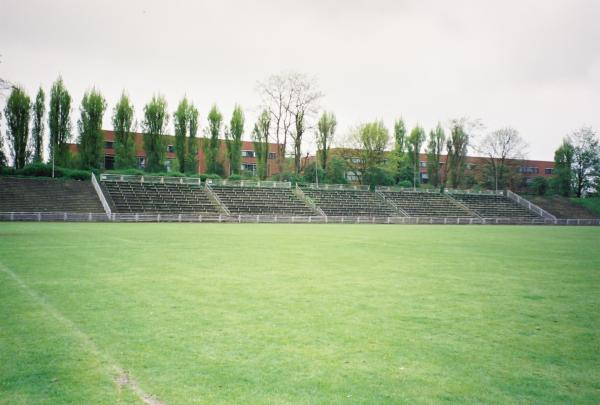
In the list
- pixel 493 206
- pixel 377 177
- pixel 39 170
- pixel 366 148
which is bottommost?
pixel 493 206

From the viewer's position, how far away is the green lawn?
4.55 meters

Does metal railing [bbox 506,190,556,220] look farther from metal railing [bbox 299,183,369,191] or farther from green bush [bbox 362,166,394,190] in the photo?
metal railing [bbox 299,183,369,191]

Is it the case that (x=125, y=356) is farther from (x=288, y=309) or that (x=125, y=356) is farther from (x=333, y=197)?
(x=333, y=197)

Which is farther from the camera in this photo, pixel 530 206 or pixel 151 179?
pixel 530 206

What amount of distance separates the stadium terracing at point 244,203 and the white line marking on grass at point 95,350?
106 feet

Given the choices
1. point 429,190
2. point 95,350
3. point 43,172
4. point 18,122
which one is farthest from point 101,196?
point 429,190

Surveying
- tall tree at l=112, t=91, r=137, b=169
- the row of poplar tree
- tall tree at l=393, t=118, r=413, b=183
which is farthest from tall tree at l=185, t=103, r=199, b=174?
tall tree at l=393, t=118, r=413, b=183

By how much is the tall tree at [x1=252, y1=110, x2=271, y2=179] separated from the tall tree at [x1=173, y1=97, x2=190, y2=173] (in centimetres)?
1087

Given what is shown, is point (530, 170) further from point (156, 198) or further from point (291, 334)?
point (291, 334)

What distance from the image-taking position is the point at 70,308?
297 inches

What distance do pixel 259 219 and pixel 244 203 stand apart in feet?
19.6

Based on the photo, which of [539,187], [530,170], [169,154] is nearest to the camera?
[539,187]

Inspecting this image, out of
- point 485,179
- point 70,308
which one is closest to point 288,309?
point 70,308

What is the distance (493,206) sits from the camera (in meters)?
63.9
